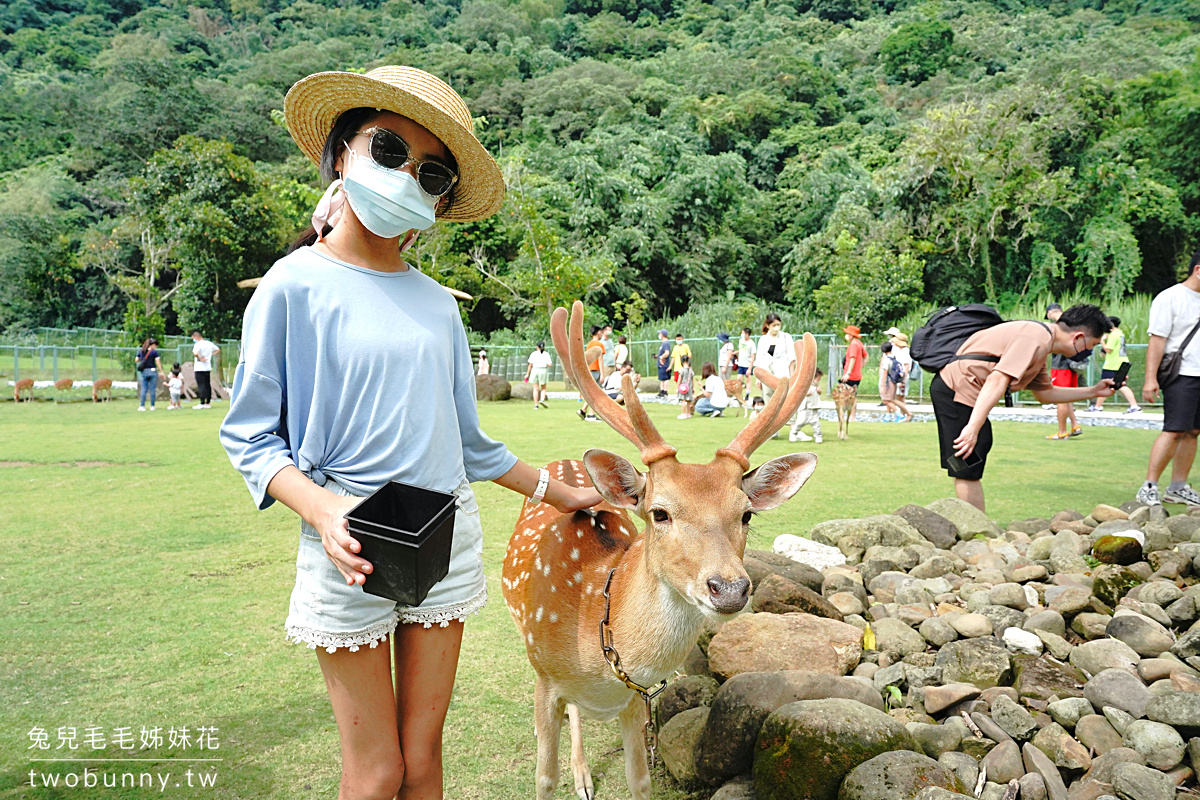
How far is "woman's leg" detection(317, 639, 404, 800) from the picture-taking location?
73.5 inches

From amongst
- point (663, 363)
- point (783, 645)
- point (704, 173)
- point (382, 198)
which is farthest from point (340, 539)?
point (704, 173)

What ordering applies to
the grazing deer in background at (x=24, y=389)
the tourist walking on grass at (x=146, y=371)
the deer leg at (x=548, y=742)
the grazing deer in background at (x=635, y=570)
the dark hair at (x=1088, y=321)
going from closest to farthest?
the grazing deer in background at (x=635, y=570) → the deer leg at (x=548, y=742) → the dark hair at (x=1088, y=321) → the tourist walking on grass at (x=146, y=371) → the grazing deer in background at (x=24, y=389)

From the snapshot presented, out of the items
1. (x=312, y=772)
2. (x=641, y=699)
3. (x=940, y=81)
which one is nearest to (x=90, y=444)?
(x=312, y=772)

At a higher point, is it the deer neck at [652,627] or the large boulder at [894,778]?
the deer neck at [652,627]

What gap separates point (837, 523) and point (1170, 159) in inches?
1356

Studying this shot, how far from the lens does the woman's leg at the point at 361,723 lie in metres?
1.87

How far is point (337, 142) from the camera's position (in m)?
2.16

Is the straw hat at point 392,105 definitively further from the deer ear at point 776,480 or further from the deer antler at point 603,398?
the deer ear at point 776,480

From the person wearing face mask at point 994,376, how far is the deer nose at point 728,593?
3.53 metres

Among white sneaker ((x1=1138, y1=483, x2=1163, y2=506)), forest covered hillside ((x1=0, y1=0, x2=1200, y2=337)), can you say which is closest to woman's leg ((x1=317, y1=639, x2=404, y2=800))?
white sneaker ((x1=1138, y1=483, x2=1163, y2=506))

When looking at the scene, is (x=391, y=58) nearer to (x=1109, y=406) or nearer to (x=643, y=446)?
(x=1109, y=406)

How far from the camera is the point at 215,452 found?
36.7ft

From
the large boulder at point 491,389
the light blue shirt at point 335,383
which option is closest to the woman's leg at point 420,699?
the light blue shirt at point 335,383

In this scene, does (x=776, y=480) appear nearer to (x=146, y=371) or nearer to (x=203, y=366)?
(x=203, y=366)
